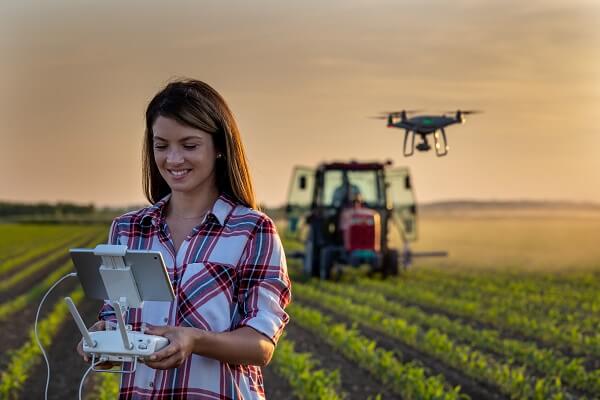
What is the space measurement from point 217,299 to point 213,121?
17.2 inches

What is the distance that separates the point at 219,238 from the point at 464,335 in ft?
24.0

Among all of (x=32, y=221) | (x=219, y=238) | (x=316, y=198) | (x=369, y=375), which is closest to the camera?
(x=219, y=238)

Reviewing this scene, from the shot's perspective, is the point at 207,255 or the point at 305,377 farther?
the point at 305,377

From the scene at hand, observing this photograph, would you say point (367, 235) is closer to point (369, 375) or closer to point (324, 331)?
point (324, 331)

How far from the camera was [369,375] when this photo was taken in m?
7.20

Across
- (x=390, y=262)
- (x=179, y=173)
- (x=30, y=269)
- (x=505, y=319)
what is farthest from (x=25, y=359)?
(x=30, y=269)

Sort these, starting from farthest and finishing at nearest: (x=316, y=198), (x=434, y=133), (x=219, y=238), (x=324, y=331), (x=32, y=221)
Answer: (x=32, y=221), (x=316, y=198), (x=324, y=331), (x=434, y=133), (x=219, y=238)

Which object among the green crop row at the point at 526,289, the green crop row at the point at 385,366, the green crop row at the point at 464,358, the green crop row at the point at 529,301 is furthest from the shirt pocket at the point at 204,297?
the green crop row at the point at 526,289

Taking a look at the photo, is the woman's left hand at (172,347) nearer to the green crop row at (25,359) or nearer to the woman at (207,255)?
the woman at (207,255)

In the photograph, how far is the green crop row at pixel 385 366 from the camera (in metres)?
6.39

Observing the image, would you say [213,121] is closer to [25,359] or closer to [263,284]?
[263,284]

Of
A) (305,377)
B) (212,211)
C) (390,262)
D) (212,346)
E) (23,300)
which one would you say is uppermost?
(212,211)

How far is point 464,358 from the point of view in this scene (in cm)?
748

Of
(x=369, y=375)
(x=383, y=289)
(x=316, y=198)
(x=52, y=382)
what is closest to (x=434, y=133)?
(x=369, y=375)
